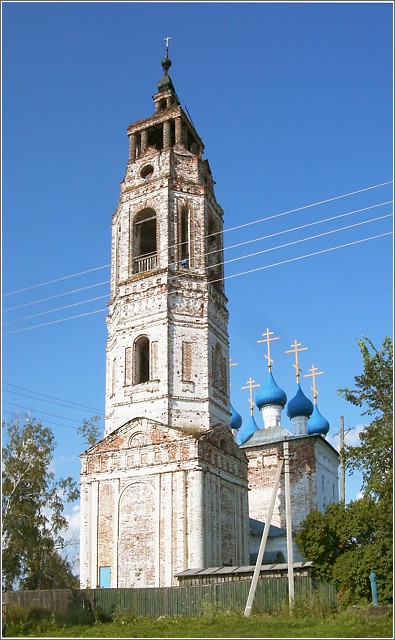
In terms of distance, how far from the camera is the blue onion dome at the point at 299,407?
34562 millimetres

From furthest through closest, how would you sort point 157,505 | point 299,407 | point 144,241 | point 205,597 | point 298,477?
1. point 299,407
2. point 298,477
3. point 144,241
4. point 157,505
5. point 205,597

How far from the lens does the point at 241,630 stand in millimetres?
13242

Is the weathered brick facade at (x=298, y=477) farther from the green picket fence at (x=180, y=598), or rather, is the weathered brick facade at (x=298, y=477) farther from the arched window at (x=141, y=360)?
the green picket fence at (x=180, y=598)

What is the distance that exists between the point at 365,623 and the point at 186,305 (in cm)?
1194

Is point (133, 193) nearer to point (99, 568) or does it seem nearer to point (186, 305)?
point (186, 305)

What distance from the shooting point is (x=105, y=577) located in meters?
20.2

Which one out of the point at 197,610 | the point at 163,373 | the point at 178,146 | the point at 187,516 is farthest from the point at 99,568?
the point at 178,146

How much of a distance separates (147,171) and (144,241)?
8.26 feet

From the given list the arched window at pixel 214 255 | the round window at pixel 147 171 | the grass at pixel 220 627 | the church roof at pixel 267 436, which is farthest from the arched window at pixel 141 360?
the church roof at pixel 267 436

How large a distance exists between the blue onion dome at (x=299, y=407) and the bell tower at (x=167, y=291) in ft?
37.2

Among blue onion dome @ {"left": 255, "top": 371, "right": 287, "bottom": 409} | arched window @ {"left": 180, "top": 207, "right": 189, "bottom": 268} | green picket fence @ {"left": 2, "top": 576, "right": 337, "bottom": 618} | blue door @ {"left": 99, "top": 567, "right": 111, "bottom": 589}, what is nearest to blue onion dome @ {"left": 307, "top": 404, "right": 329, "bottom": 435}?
blue onion dome @ {"left": 255, "top": 371, "right": 287, "bottom": 409}

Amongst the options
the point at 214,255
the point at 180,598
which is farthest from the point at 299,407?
the point at 180,598

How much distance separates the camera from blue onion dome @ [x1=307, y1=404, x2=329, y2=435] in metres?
36.4

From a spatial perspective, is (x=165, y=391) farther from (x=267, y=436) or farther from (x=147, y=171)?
(x=267, y=436)
